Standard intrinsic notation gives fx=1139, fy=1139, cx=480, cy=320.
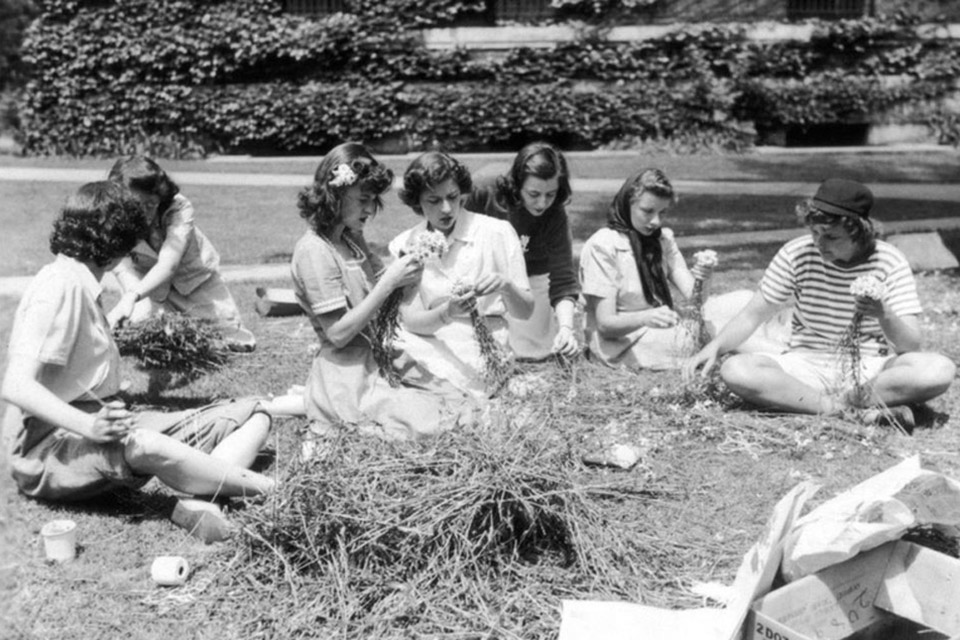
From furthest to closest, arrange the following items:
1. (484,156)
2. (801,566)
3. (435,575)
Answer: (484,156) → (435,575) → (801,566)

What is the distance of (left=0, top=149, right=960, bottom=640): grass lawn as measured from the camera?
3.33m

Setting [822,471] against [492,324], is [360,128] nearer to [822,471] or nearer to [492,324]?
[492,324]

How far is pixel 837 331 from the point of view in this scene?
5.05 meters

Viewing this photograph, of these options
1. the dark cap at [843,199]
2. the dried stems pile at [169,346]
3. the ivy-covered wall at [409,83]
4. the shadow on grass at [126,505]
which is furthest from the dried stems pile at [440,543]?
the ivy-covered wall at [409,83]

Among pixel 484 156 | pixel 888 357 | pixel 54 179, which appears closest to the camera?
pixel 888 357

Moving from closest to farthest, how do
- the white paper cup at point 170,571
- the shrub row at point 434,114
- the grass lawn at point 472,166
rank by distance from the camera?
the white paper cup at point 170,571 → the grass lawn at point 472,166 → the shrub row at point 434,114

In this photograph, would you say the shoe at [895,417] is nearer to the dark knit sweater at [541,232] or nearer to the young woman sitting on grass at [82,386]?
the dark knit sweater at [541,232]

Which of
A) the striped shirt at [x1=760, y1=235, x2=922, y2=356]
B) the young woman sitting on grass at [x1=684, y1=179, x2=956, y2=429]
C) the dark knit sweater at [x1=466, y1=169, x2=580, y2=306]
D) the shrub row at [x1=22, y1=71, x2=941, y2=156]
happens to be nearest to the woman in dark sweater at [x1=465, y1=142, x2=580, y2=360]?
the dark knit sweater at [x1=466, y1=169, x2=580, y2=306]

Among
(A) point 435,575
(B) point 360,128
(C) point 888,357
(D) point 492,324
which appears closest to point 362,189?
(D) point 492,324

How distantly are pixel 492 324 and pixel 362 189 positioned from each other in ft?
3.20

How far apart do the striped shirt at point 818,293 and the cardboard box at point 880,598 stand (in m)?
1.82

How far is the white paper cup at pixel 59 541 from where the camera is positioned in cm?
374

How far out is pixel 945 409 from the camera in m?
5.19

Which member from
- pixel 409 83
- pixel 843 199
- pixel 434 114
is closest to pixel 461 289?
pixel 843 199
